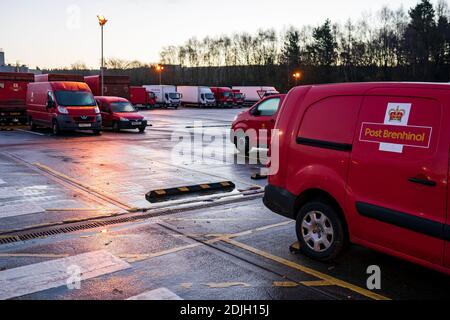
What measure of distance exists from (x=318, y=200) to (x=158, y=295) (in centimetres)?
212

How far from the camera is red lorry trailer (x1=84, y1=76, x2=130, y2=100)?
113 ft

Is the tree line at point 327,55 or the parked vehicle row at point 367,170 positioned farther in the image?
the tree line at point 327,55

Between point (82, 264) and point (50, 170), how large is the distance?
22.3 feet

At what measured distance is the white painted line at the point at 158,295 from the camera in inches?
181

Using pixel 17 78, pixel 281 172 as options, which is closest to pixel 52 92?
pixel 17 78

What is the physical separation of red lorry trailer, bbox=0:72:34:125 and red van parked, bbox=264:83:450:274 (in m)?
22.9

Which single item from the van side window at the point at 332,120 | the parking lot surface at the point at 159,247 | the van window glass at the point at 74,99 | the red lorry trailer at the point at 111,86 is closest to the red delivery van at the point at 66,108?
the van window glass at the point at 74,99

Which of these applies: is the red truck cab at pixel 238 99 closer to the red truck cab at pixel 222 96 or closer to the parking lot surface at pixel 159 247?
the red truck cab at pixel 222 96

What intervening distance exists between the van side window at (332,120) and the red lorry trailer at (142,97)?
4276 cm

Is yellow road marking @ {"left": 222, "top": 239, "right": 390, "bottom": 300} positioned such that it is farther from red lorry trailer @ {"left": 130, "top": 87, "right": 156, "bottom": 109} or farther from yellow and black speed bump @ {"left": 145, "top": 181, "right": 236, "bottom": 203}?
red lorry trailer @ {"left": 130, "top": 87, "right": 156, "bottom": 109}

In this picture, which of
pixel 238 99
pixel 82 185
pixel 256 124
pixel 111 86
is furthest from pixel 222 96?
pixel 82 185

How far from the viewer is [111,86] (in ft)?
115

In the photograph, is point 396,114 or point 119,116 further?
point 119,116

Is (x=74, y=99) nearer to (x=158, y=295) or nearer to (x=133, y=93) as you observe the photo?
(x=158, y=295)
